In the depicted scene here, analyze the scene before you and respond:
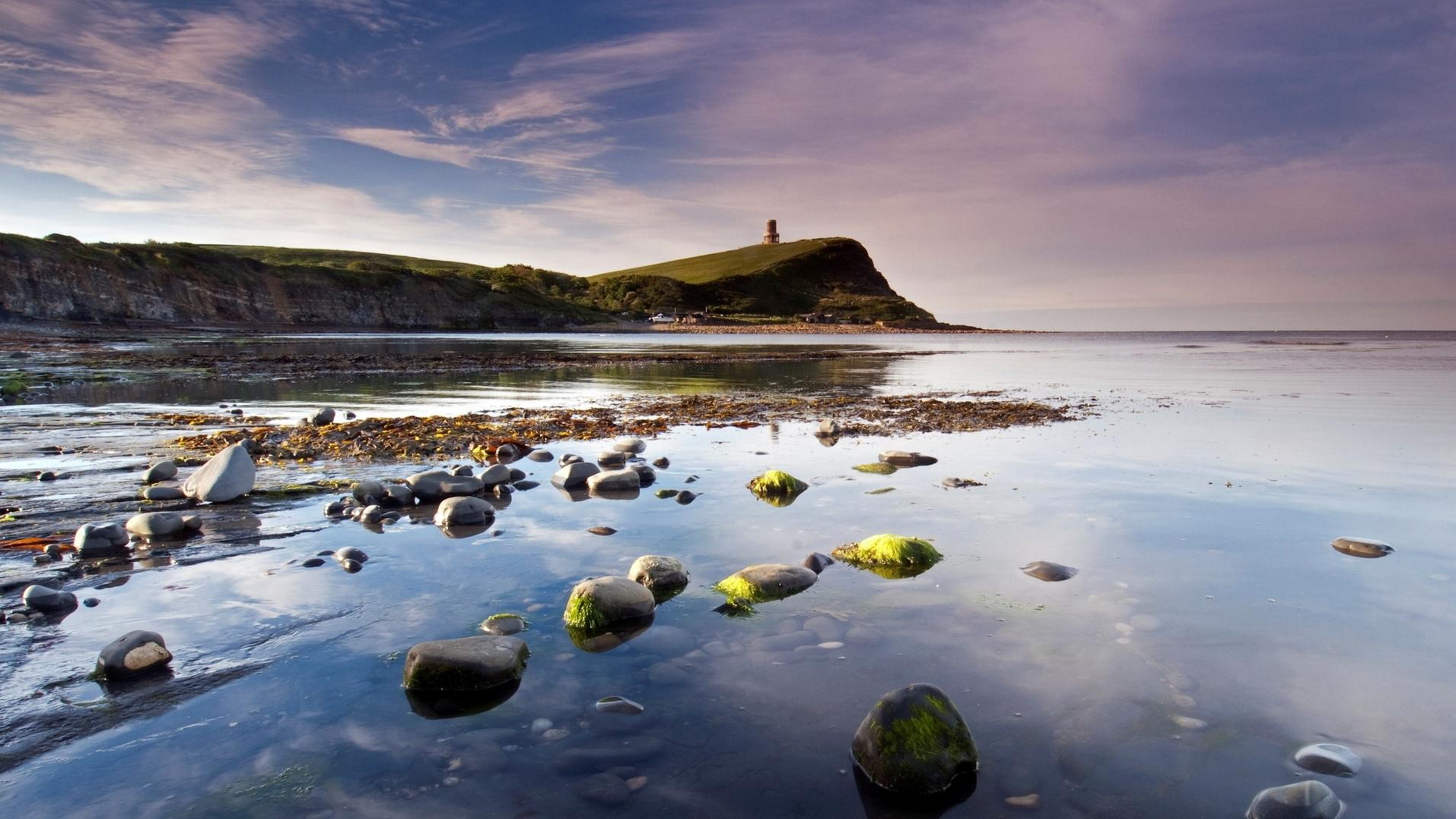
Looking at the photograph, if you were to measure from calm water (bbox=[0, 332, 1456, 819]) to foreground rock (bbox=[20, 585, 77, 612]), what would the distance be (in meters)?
0.28

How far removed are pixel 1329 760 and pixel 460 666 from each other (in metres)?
5.05

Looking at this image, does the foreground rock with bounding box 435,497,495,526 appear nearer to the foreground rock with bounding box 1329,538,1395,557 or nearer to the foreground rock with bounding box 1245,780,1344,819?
the foreground rock with bounding box 1245,780,1344,819

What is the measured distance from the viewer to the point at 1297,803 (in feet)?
11.6

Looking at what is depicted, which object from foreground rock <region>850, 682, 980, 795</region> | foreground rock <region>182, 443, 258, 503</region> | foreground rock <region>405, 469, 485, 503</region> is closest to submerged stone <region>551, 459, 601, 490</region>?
foreground rock <region>405, 469, 485, 503</region>

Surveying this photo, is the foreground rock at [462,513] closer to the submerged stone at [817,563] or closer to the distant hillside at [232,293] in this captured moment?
the submerged stone at [817,563]

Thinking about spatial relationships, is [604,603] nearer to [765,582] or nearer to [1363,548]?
[765,582]

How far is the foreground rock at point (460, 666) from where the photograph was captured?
4.80 metres

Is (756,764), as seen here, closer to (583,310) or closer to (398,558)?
(398,558)

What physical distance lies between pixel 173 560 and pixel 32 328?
78.0m

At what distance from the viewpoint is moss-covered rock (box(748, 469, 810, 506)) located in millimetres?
10016

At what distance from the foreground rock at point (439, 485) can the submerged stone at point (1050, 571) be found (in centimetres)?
694

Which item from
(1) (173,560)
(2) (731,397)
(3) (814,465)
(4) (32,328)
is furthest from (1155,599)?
(4) (32,328)

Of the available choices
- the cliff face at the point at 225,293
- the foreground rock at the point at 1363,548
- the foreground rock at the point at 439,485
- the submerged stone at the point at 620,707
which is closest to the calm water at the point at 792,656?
the submerged stone at the point at 620,707

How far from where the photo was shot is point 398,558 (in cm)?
741
